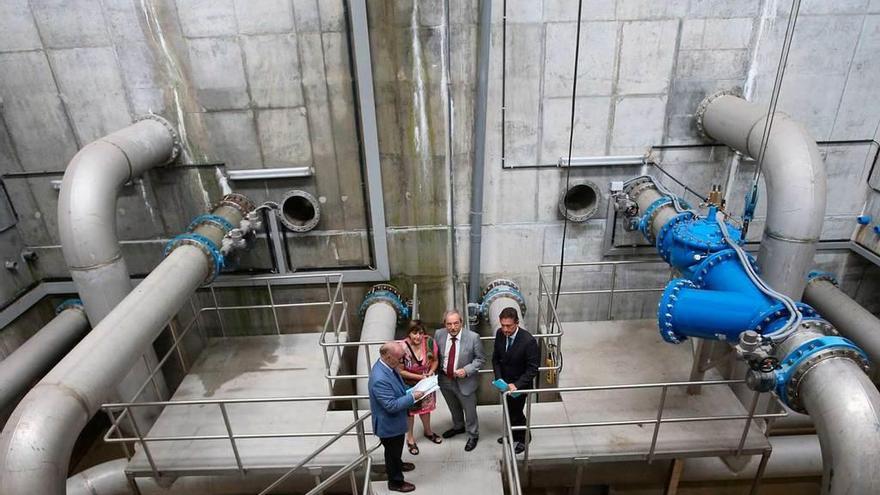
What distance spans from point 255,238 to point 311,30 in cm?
272

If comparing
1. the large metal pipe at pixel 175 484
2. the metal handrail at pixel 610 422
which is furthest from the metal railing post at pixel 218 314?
the metal handrail at pixel 610 422

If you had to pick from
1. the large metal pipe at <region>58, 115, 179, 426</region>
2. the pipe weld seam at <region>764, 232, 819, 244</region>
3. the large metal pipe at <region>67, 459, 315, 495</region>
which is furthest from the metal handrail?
the large metal pipe at <region>58, 115, 179, 426</region>

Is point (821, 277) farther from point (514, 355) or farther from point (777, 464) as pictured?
point (514, 355)

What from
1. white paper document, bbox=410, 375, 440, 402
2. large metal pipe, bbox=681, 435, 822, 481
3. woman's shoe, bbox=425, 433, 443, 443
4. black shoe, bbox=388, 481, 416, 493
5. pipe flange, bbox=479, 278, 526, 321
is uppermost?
white paper document, bbox=410, 375, 440, 402

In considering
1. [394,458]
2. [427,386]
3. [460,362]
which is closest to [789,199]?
[460,362]

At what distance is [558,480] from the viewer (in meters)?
5.62

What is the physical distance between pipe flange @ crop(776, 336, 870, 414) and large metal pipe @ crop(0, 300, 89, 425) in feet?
25.6

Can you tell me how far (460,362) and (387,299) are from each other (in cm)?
226

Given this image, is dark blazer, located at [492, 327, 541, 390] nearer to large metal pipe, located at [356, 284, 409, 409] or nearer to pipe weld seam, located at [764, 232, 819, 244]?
large metal pipe, located at [356, 284, 409, 409]

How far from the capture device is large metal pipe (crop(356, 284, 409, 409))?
597 centimetres

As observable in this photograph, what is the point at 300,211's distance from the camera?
7.07 m

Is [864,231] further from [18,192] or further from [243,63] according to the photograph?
[18,192]

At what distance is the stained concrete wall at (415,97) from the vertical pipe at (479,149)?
→ 6.5 inches

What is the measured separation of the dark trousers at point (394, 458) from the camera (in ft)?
14.7
